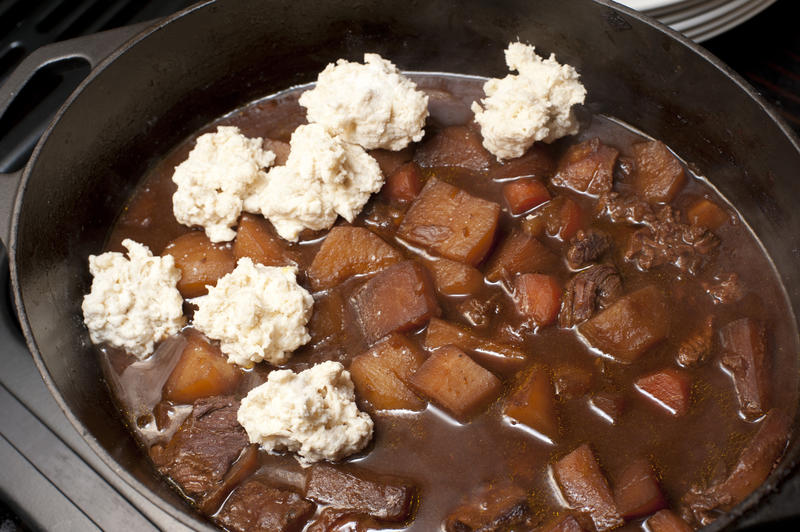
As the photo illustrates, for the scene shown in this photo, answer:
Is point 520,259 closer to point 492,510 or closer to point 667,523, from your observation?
point 492,510

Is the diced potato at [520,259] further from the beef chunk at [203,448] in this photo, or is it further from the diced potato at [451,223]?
the beef chunk at [203,448]

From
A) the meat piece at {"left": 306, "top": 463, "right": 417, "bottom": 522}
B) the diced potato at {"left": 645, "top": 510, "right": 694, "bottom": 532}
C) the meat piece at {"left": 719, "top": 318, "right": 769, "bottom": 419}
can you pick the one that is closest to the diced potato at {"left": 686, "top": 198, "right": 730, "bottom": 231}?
the meat piece at {"left": 719, "top": 318, "right": 769, "bottom": 419}

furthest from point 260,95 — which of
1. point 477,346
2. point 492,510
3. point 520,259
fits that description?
point 492,510

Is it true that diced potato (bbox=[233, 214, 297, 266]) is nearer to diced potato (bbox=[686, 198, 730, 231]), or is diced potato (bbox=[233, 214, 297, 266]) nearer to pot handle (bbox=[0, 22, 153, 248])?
pot handle (bbox=[0, 22, 153, 248])

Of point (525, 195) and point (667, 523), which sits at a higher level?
point (525, 195)

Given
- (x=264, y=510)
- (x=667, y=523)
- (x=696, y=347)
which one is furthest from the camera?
(x=696, y=347)

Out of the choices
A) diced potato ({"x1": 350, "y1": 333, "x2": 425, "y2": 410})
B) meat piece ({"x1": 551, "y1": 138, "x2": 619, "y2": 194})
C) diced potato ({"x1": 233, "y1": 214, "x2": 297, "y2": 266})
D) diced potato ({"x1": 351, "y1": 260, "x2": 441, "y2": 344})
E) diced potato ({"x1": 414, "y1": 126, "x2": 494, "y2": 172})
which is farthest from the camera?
diced potato ({"x1": 414, "y1": 126, "x2": 494, "y2": 172})

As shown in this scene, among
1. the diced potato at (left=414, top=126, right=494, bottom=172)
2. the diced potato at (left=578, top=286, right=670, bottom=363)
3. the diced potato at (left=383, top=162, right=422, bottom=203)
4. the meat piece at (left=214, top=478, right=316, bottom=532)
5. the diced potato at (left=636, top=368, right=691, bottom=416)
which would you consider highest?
the diced potato at (left=414, top=126, right=494, bottom=172)
